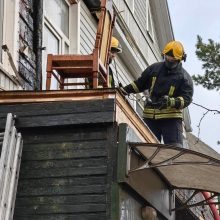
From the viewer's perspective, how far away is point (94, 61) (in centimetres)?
796

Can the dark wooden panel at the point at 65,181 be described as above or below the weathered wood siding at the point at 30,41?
below

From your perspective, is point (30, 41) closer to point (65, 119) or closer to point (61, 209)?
point (65, 119)

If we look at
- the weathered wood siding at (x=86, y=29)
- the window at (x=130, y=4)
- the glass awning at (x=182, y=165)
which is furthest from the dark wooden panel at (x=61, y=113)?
the window at (x=130, y=4)

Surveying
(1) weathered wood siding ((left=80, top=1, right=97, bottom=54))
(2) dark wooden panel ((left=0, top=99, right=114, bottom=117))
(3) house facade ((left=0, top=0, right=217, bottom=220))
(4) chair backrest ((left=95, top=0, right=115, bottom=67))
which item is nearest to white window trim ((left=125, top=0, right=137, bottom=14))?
(3) house facade ((left=0, top=0, right=217, bottom=220))

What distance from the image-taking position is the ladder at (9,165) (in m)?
6.50

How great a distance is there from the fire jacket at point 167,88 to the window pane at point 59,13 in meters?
1.84

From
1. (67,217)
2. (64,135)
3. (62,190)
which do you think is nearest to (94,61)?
(64,135)

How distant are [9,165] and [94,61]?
179cm

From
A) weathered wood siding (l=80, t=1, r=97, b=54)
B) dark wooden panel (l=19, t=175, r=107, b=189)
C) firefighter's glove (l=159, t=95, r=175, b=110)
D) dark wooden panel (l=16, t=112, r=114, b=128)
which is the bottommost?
dark wooden panel (l=19, t=175, r=107, b=189)

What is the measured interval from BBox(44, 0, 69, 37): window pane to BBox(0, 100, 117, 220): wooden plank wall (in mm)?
3309

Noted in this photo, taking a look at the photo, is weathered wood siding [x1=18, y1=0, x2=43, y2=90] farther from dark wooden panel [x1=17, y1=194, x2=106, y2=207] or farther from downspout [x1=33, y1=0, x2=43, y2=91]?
dark wooden panel [x1=17, y1=194, x2=106, y2=207]

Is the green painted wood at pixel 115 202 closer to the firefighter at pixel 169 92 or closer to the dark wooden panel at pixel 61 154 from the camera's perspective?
the dark wooden panel at pixel 61 154

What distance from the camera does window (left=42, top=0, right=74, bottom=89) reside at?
10102 mm

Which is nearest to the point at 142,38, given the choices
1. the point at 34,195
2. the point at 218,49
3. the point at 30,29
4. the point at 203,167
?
the point at 30,29
